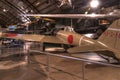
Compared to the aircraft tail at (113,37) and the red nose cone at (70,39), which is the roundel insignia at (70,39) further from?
the aircraft tail at (113,37)

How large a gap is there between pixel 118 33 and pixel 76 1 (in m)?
9.08

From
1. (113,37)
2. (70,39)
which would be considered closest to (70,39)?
(70,39)

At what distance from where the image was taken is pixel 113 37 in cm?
527

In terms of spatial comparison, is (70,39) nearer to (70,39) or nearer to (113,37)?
(70,39)

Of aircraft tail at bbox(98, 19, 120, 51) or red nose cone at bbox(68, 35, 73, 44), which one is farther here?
red nose cone at bbox(68, 35, 73, 44)

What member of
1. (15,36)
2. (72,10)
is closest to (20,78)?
(15,36)

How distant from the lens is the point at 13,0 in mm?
13117

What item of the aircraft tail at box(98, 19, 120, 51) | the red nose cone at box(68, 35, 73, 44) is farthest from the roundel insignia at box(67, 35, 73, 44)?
the aircraft tail at box(98, 19, 120, 51)

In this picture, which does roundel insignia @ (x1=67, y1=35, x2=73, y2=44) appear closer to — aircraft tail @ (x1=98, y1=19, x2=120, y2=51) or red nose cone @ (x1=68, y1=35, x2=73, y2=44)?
red nose cone @ (x1=68, y1=35, x2=73, y2=44)

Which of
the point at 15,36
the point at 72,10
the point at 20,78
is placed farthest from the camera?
the point at 72,10

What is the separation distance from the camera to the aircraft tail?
512 centimetres

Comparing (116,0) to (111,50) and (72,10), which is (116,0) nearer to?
(72,10)

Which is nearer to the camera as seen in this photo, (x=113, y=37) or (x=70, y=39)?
(x=113, y=37)

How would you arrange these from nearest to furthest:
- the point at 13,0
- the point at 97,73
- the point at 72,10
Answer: the point at 97,73, the point at 13,0, the point at 72,10
